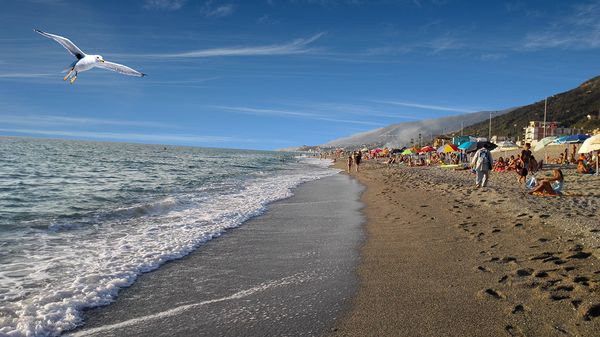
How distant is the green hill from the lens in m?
116

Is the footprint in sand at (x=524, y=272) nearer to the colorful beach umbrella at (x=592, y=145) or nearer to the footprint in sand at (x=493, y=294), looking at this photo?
the footprint in sand at (x=493, y=294)

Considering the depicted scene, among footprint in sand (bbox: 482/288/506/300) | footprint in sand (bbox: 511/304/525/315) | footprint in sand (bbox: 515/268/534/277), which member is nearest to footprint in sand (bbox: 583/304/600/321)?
footprint in sand (bbox: 511/304/525/315)

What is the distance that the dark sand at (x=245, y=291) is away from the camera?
4004 mm

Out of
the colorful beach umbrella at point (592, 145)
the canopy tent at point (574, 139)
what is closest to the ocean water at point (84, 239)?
the colorful beach umbrella at point (592, 145)

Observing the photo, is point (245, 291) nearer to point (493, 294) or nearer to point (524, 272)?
point (493, 294)

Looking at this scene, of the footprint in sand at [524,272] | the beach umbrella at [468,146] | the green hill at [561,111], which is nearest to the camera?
the footprint in sand at [524,272]

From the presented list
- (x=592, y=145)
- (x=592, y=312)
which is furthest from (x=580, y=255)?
(x=592, y=145)

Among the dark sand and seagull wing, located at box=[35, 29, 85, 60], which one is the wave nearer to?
the dark sand

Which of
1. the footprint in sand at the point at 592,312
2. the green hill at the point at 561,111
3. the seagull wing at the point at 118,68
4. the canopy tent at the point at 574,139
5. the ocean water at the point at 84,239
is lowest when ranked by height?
the ocean water at the point at 84,239

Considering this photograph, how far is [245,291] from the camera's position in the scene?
16.5ft

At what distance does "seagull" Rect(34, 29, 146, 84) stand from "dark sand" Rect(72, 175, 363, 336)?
3860 mm

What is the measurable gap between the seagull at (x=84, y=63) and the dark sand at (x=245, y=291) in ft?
12.7

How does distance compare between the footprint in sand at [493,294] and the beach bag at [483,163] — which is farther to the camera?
the beach bag at [483,163]

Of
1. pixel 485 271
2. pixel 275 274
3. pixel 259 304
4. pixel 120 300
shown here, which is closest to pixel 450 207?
pixel 485 271
